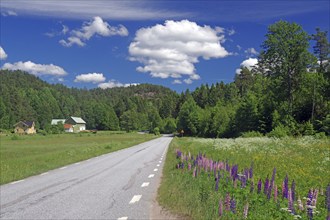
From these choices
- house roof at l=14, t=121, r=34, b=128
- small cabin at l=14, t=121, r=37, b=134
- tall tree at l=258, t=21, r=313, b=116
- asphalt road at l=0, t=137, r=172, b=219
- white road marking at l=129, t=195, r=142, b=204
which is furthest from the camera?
house roof at l=14, t=121, r=34, b=128

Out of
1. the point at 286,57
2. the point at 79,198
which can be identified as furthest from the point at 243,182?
the point at 286,57

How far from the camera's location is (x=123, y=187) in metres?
12.4

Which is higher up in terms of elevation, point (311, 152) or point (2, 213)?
point (311, 152)

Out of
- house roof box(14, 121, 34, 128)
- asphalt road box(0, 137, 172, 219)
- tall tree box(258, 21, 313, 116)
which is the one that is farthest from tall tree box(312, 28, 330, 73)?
house roof box(14, 121, 34, 128)

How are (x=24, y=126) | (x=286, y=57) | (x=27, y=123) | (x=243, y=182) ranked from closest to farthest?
(x=243, y=182)
(x=286, y=57)
(x=24, y=126)
(x=27, y=123)

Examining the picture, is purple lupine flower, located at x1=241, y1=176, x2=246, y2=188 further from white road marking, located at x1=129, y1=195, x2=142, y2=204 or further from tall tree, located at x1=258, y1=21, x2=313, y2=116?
tall tree, located at x1=258, y1=21, x2=313, y2=116

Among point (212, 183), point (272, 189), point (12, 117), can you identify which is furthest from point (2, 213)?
point (12, 117)

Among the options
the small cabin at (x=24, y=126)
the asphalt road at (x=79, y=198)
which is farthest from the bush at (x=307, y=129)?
the small cabin at (x=24, y=126)

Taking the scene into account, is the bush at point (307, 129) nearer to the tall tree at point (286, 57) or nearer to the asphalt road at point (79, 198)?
the tall tree at point (286, 57)

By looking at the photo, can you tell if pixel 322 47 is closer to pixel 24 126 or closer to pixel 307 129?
pixel 307 129

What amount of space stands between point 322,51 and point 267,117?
3579 centimetres

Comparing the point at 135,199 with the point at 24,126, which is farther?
the point at 24,126

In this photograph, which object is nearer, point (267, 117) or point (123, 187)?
point (123, 187)

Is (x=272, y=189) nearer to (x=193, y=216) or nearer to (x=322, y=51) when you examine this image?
(x=193, y=216)
